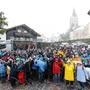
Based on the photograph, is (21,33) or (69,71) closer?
(69,71)

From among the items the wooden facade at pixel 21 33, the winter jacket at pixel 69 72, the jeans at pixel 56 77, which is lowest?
the jeans at pixel 56 77

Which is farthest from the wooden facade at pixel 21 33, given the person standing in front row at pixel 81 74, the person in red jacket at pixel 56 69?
the person standing in front row at pixel 81 74

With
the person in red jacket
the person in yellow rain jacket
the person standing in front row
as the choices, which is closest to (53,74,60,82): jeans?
the person in red jacket

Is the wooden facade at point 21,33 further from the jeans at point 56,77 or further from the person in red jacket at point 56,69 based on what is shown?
the person in red jacket at point 56,69

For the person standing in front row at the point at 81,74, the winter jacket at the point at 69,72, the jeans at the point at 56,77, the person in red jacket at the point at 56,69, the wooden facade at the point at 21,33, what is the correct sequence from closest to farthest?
1. the person standing in front row at the point at 81,74
2. the winter jacket at the point at 69,72
3. the person in red jacket at the point at 56,69
4. the jeans at the point at 56,77
5. the wooden facade at the point at 21,33

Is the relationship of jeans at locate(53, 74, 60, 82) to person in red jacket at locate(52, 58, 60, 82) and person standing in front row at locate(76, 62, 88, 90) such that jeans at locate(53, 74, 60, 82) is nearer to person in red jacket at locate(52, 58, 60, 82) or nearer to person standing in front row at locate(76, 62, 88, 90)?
person in red jacket at locate(52, 58, 60, 82)

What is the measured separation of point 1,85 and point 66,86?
4.01 meters

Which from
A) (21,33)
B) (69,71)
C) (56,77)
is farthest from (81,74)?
(21,33)

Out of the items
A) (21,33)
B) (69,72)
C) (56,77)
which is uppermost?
(21,33)

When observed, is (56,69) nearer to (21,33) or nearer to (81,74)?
(81,74)

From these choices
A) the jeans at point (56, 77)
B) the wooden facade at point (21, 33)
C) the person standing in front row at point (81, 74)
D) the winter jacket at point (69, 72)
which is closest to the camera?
the person standing in front row at point (81, 74)

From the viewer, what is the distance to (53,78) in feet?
50.9

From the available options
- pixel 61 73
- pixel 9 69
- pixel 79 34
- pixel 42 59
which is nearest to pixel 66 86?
pixel 61 73

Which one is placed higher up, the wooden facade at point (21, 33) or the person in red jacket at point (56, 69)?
the wooden facade at point (21, 33)
